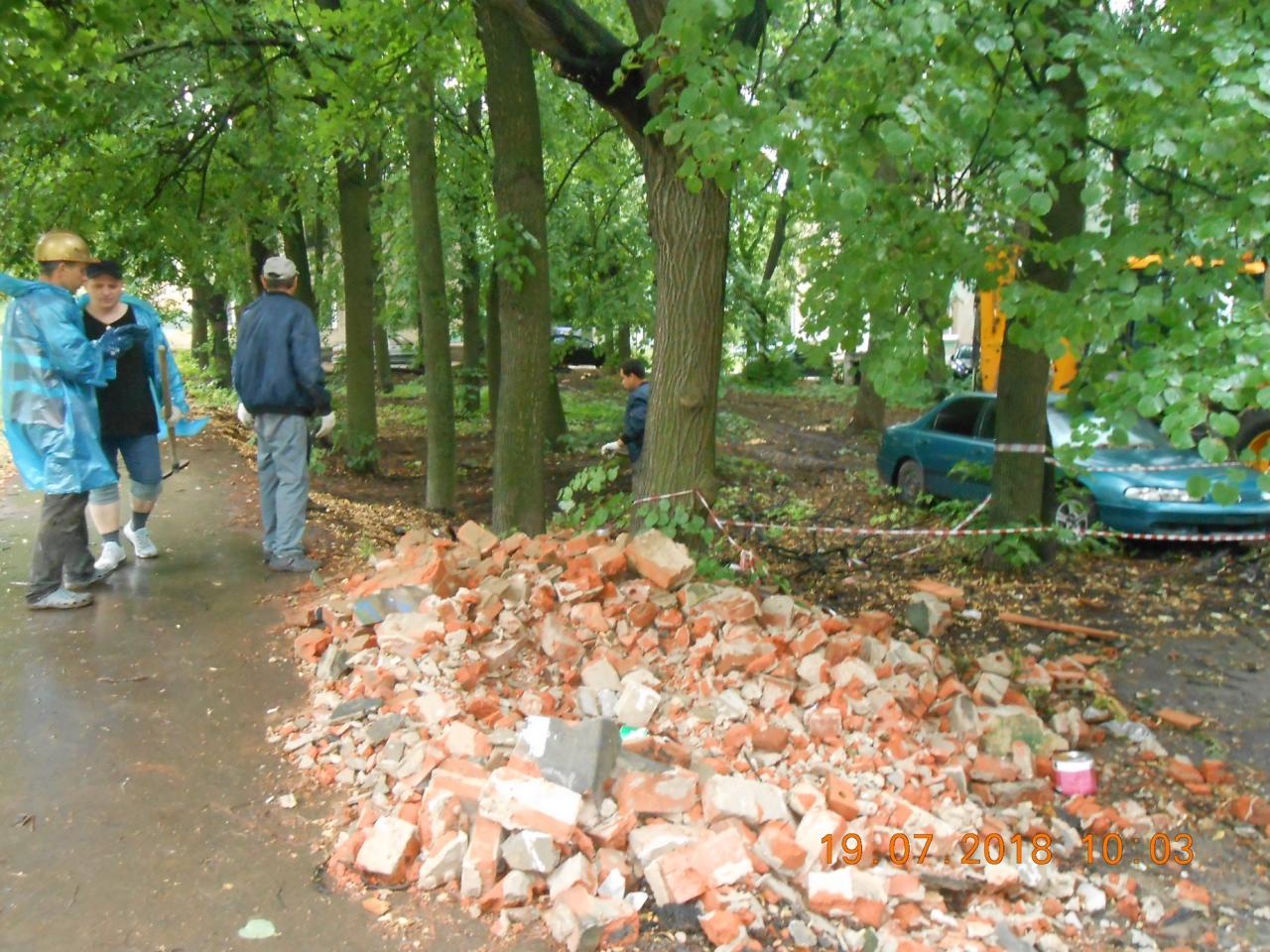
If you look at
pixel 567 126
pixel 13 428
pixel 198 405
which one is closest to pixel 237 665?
pixel 13 428

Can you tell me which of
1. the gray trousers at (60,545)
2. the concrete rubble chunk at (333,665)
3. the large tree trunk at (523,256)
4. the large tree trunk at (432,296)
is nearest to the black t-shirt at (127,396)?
the gray trousers at (60,545)

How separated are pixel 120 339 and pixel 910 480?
29.7 ft

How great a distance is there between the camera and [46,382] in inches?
220

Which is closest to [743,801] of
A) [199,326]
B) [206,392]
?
[206,392]

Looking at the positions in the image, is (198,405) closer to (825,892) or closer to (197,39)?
(197,39)

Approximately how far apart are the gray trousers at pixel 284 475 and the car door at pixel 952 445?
7123 millimetres

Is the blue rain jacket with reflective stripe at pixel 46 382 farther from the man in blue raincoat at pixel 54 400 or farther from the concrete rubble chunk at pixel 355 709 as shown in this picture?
the concrete rubble chunk at pixel 355 709

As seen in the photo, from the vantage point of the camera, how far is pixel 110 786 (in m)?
4.10

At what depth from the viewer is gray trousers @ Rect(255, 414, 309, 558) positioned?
6.52 metres

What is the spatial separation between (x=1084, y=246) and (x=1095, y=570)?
4.26 metres

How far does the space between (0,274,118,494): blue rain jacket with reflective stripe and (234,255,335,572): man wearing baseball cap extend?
0.92 metres

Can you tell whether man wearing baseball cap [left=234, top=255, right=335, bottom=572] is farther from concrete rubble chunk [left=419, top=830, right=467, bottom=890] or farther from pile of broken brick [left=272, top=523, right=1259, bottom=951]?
concrete rubble chunk [left=419, top=830, right=467, bottom=890]

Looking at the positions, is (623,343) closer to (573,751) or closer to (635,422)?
(635,422)

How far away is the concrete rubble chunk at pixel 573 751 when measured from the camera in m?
3.79
